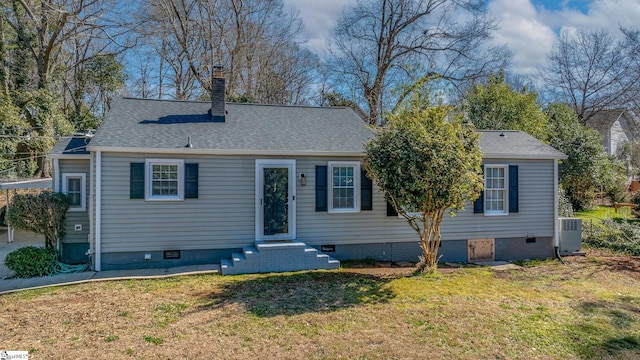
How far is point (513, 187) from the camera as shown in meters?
10.5

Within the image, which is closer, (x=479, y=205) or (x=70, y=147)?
(x=70, y=147)

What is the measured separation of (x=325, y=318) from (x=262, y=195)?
4.16 meters

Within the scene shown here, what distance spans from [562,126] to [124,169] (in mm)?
20326

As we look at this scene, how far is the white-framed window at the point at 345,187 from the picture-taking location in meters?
9.59

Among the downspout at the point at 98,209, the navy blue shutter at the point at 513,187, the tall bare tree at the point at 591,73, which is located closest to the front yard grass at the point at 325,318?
the downspout at the point at 98,209

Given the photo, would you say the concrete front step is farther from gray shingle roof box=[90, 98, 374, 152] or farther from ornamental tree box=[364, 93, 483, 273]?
gray shingle roof box=[90, 98, 374, 152]

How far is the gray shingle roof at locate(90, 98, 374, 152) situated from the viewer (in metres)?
8.84

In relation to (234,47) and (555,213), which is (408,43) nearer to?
(234,47)

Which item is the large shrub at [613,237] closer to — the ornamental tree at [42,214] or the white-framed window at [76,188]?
the white-framed window at [76,188]

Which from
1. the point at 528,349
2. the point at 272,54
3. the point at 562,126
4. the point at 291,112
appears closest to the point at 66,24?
the point at 272,54

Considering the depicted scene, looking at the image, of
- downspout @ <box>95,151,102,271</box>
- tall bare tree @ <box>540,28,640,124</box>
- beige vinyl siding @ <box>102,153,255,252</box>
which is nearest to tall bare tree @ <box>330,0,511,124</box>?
tall bare tree @ <box>540,28,640,124</box>

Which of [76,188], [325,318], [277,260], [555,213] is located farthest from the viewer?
[555,213]

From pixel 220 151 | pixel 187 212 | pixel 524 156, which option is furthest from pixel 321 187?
pixel 524 156

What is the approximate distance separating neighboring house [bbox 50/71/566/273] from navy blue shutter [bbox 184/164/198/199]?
2cm
